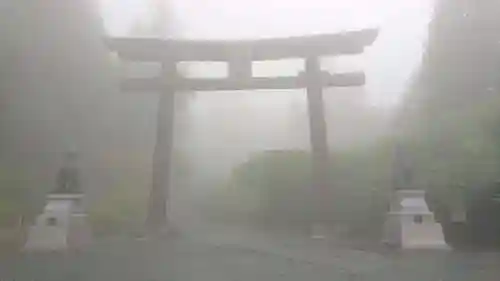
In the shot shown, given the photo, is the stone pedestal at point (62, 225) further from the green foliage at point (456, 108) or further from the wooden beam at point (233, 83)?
the green foliage at point (456, 108)

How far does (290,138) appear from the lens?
11.7ft

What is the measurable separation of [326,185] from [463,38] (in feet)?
3.31

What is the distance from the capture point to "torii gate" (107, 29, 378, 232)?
3.47 m

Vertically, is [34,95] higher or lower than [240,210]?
higher

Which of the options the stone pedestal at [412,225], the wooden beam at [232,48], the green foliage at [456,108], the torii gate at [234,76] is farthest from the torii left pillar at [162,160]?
A: the green foliage at [456,108]

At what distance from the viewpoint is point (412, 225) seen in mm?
3293

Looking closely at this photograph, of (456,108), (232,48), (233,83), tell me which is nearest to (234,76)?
(233,83)

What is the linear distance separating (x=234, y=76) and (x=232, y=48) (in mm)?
152

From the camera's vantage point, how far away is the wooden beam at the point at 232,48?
11.7 ft

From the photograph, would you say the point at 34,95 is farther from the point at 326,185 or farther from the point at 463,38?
the point at 463,38

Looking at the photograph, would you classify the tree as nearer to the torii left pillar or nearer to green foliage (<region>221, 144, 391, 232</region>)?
green foliage (<region>221, 144, 391, 232</region>)

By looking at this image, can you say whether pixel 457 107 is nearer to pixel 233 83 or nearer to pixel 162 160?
pixel 233 83

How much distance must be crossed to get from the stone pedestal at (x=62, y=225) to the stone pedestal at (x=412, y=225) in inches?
54.3

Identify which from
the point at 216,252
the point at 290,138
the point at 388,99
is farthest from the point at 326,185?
the point at 216,252
